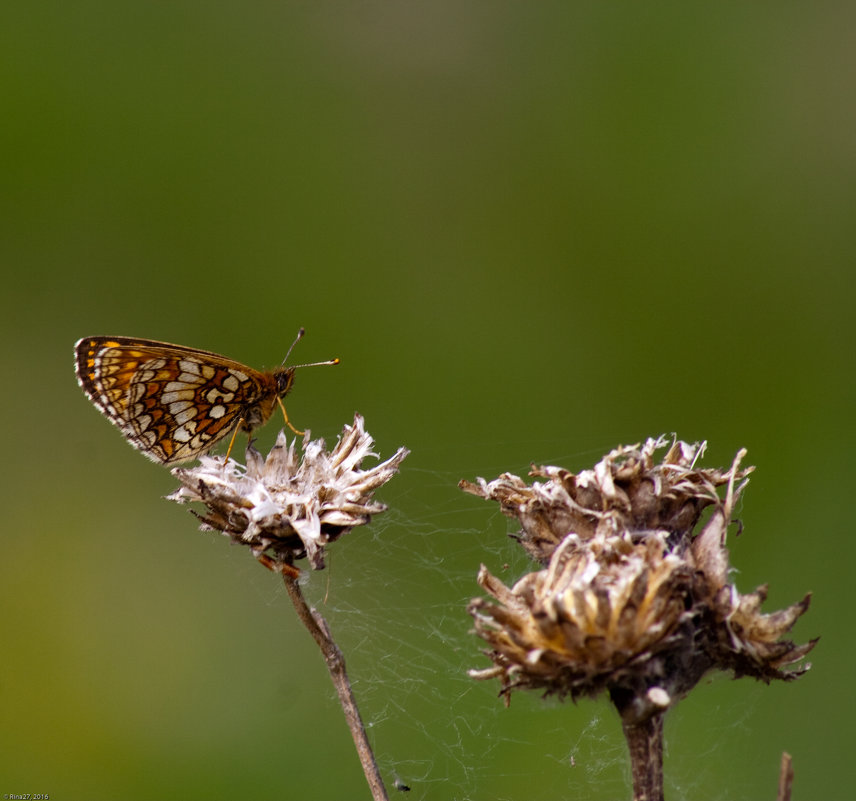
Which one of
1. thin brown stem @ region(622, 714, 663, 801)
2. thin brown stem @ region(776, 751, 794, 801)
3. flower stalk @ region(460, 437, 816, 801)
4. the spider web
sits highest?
the spider web

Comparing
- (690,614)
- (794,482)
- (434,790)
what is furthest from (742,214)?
(690,614)

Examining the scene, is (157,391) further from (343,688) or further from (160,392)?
(343,688)

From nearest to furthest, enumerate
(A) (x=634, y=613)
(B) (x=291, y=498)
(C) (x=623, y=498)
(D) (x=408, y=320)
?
(A) (x=634, y=613)
(C) (x=623, y=498)
(B) (x=291, y=498)
(D) (x=408, y=320)

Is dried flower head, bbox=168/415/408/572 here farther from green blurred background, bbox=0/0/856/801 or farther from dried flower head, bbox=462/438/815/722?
green blurred background, bbox=0/0/856/801

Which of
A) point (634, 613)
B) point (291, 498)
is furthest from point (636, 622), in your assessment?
point (291, 498)

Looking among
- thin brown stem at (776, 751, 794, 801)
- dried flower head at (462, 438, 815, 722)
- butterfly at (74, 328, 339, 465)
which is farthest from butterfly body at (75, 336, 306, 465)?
thin brown stem at (776, 751, 794, 801)

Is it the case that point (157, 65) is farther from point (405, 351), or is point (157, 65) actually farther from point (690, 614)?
point (690, 614)
